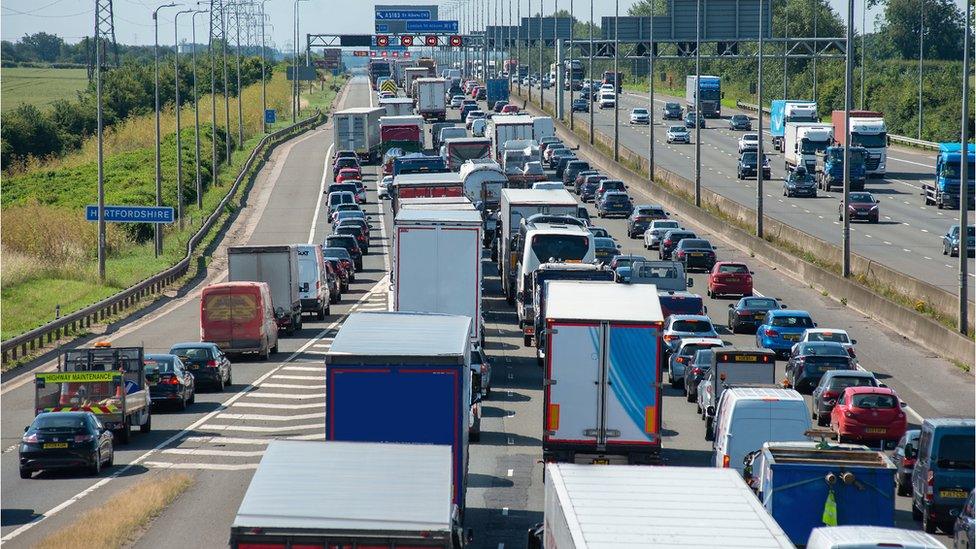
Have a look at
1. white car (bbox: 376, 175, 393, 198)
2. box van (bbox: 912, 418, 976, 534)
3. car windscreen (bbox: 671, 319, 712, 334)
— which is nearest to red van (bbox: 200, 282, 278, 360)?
car windscreen (bbox: 671, 319, 712, 334)

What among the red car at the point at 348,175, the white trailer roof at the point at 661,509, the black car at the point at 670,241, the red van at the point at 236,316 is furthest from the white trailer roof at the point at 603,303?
the red car at the point at 348,175

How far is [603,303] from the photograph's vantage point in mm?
25469

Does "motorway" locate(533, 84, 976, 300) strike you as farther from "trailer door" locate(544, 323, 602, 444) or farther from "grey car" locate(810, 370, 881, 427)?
"trailer door" locate(544, 323, 602, 444)

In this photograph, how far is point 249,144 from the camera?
131 meters

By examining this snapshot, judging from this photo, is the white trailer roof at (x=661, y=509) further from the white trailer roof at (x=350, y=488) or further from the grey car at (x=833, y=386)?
the grey car at (x=833, y=386)

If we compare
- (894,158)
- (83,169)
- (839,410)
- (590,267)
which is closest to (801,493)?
(839,410)

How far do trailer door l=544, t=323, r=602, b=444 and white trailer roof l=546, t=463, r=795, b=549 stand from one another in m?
8.18

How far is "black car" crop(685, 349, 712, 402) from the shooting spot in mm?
35781

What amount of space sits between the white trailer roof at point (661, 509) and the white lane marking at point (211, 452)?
15543 millimetres

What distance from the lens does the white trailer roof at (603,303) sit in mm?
24531

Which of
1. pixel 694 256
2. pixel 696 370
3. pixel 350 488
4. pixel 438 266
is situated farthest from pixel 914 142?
pixel 350 488

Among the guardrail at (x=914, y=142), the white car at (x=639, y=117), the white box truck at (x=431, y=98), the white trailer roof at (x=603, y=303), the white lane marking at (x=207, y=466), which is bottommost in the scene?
the white lane marking at (x=207, y=466)

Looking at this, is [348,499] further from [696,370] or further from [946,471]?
[696,370]

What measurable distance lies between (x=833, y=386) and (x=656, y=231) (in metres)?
32.8
